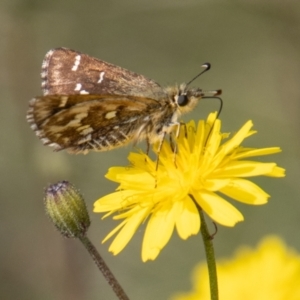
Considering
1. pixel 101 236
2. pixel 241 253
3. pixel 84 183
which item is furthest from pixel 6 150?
pixel 241 253

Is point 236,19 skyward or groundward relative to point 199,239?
skyward

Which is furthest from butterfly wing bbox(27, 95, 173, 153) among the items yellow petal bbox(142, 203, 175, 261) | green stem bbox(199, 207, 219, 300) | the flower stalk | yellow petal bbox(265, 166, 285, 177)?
green stem bbox(199, 207, 219, 300)

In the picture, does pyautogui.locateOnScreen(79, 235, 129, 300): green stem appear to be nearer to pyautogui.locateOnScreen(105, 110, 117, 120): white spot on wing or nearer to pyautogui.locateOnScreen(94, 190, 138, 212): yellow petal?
pyautogui.locateOnScreen(94, 190, 138, 212): yellow petal

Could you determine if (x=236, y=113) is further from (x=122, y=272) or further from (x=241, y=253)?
(x=241, y=253)

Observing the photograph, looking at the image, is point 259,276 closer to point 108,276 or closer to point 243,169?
point 243,169

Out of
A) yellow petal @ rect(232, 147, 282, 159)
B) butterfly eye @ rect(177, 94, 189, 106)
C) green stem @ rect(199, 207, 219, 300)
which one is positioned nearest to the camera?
green stem @ rect(199, 207, 219, 300)

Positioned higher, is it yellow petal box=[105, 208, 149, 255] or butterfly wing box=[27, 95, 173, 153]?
butterfly wing box=[27, 95, 173, 153]
